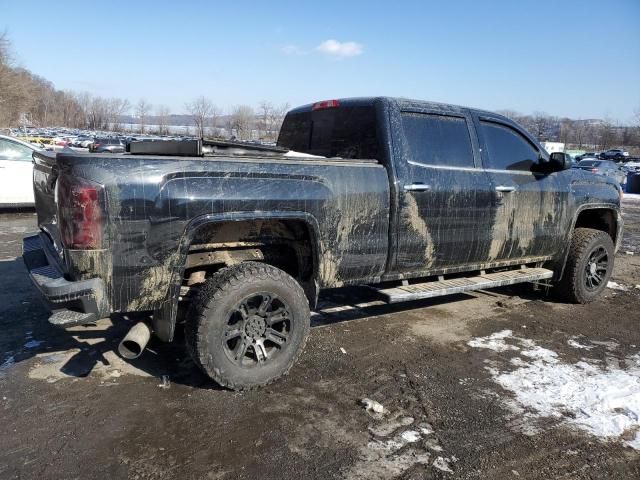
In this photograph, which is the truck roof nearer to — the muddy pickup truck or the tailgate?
the muddy pickup truck

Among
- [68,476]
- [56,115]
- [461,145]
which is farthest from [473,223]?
[56,115]

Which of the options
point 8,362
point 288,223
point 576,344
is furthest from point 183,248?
point 576,344

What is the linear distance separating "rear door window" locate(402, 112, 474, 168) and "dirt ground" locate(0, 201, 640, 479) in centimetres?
161

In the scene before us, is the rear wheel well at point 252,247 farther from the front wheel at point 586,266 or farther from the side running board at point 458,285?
the front wheel at point 586,266

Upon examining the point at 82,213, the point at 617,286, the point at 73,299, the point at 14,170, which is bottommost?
the point at 617,286

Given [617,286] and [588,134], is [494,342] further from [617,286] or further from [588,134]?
[588,134]

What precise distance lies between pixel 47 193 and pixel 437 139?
3126 millimetres

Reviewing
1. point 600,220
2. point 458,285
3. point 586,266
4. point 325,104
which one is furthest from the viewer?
point 600,220

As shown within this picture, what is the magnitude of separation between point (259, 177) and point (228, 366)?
49.8 inches

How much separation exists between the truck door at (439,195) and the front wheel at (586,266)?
61.3 inches

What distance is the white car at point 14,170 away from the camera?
10.2 meters

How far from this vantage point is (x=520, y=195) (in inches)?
194

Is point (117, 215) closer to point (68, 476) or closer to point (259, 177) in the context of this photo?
point (259, 177)

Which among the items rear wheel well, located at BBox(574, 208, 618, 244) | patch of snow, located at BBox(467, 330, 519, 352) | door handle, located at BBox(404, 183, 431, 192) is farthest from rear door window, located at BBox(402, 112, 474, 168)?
rear wheel well, located at BBox(574, 208, 618, 244)
